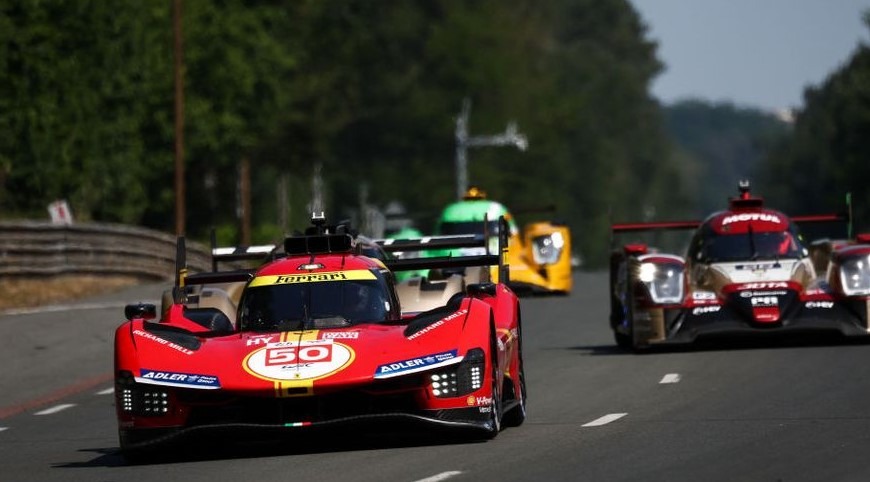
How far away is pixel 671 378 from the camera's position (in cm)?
1789

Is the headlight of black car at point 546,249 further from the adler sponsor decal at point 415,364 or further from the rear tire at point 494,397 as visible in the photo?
the adler sponsor decal at point 415,364

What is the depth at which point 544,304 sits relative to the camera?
3400 centimetres

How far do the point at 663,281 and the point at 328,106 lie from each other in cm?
6977

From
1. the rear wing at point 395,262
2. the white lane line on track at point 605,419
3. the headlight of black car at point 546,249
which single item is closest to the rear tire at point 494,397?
the white lane line on track at point 605,419

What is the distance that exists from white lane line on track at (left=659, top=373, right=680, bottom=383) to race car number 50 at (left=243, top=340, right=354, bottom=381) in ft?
17.6

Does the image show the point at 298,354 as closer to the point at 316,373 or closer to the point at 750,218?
the point at 316,373

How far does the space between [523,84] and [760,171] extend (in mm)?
65317

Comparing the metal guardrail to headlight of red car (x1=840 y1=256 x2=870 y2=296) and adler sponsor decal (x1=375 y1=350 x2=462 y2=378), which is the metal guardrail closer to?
headlight of red car (x1=840 y1=256 x2=870 y2=296)

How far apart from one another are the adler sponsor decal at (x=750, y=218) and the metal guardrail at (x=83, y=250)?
18557mm

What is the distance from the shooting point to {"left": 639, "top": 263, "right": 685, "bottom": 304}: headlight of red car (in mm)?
20844

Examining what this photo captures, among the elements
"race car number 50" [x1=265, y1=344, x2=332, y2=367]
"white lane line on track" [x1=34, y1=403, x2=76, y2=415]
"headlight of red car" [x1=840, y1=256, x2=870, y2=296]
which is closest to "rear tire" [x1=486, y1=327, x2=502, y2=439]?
"race car number 50" [x1=265, y1=344, x2=332, y2=367]

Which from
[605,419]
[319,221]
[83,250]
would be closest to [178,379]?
[319,221]

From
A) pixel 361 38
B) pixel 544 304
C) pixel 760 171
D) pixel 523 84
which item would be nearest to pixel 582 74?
pixel 523 84

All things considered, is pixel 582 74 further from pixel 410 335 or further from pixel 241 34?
pixel 410 335
